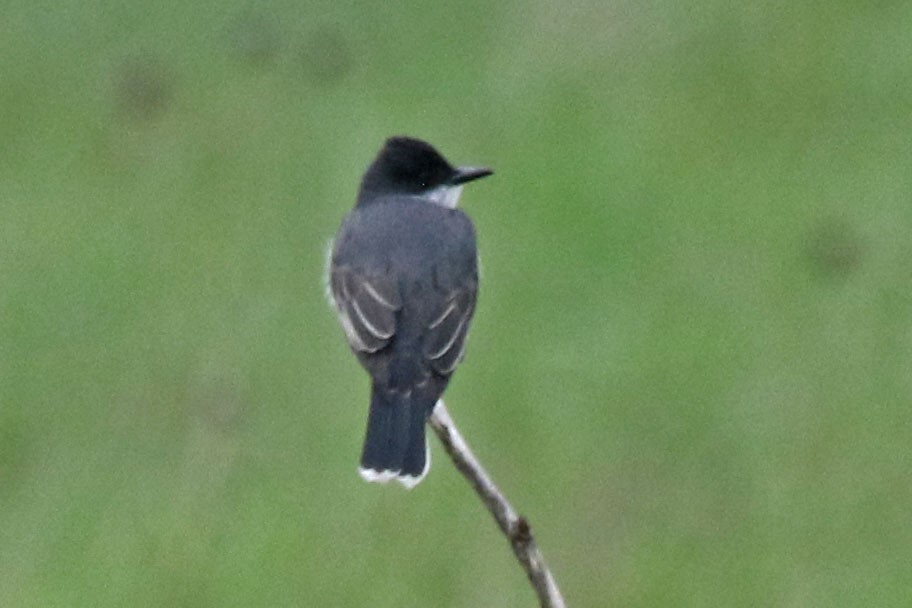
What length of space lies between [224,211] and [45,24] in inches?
74.8

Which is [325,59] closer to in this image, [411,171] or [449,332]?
[411,171]

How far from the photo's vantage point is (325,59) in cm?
927

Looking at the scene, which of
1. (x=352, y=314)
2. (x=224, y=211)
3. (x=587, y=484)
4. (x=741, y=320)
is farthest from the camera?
(x=224, y=211)

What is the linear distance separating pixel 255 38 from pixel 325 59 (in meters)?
0.34

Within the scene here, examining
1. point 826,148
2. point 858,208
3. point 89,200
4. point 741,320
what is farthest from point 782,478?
point 89,200

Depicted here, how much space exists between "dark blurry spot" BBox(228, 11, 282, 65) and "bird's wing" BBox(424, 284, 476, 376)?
3.91 meters

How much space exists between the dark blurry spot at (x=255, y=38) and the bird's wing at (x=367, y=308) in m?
3.83

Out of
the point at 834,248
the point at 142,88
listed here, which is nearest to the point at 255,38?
the point at 142,88

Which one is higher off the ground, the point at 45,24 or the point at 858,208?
the point at 45,24

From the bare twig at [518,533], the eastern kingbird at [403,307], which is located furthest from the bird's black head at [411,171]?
the bare twig at [518,533]

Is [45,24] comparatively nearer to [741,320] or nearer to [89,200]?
[89,200]

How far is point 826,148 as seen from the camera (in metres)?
9.29

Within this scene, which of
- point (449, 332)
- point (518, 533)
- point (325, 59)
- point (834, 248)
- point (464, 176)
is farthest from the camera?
point (325, 59)

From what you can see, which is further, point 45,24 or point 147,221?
point 45,24
